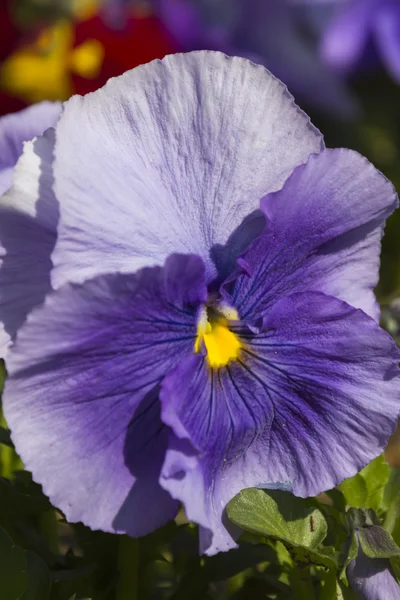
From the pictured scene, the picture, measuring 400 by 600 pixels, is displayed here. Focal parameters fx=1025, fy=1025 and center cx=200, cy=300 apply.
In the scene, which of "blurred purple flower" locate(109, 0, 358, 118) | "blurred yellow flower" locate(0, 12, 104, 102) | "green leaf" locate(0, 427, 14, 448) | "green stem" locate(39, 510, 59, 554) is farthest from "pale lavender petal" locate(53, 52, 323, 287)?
"blurred purple flower" locate(109, 0, 358, 118)

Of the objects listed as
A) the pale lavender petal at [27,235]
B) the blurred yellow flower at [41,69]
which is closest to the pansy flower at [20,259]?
the pale lavender petal at [27,235]

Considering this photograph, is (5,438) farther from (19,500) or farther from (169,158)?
(169,158)

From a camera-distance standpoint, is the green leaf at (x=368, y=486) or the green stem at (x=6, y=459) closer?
the green leaf at (x=368, y=486)

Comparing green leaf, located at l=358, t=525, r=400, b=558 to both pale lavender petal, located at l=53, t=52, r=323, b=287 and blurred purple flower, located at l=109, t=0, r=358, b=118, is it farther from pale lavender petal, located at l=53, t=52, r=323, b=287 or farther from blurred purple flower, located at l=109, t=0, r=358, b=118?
blurred purple flower, located at l=109, t=0, r=358, b=118

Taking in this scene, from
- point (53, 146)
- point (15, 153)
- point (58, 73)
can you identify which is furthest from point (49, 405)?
point (58, 73)

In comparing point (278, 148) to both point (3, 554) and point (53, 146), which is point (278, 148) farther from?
point (3, 554)

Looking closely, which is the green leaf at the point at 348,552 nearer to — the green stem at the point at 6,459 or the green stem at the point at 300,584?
the green stem at the point at 300,584
